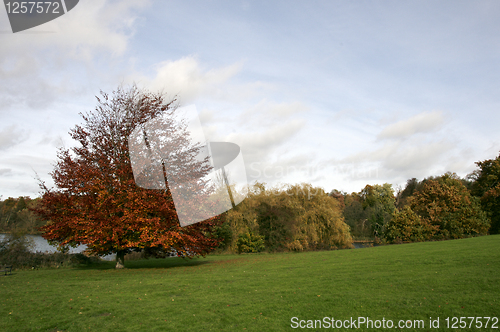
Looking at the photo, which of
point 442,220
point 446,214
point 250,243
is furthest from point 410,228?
point 250,243

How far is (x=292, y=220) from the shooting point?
27.9 metres

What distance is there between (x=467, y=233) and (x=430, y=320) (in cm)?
3078

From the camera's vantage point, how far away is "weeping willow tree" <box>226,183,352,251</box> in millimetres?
27391

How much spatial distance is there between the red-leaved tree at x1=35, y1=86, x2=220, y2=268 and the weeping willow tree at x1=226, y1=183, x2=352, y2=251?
11994mm

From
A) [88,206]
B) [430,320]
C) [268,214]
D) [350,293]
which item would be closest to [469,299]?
[430,320]

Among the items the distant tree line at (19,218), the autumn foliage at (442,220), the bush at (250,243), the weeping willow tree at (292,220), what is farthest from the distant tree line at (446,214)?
the distant tree line at (19,218)

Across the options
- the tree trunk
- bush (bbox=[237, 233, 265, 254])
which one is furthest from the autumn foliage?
the tree trunk

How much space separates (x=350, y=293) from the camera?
7.59m

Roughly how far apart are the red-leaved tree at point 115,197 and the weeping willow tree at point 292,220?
12.0 metres

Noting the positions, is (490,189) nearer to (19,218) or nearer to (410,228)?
(410,228)

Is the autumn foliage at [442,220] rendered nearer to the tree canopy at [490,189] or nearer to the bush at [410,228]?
the bush at [410,228]

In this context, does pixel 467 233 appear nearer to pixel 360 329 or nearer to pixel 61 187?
pixel 360 329

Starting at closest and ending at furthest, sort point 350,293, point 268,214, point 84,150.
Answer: point 350,293 → point 84,150 → point 268,214

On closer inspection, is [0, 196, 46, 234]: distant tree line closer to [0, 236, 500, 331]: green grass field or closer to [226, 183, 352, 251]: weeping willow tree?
[226, 183, 352, 251]: weeping willow tree
